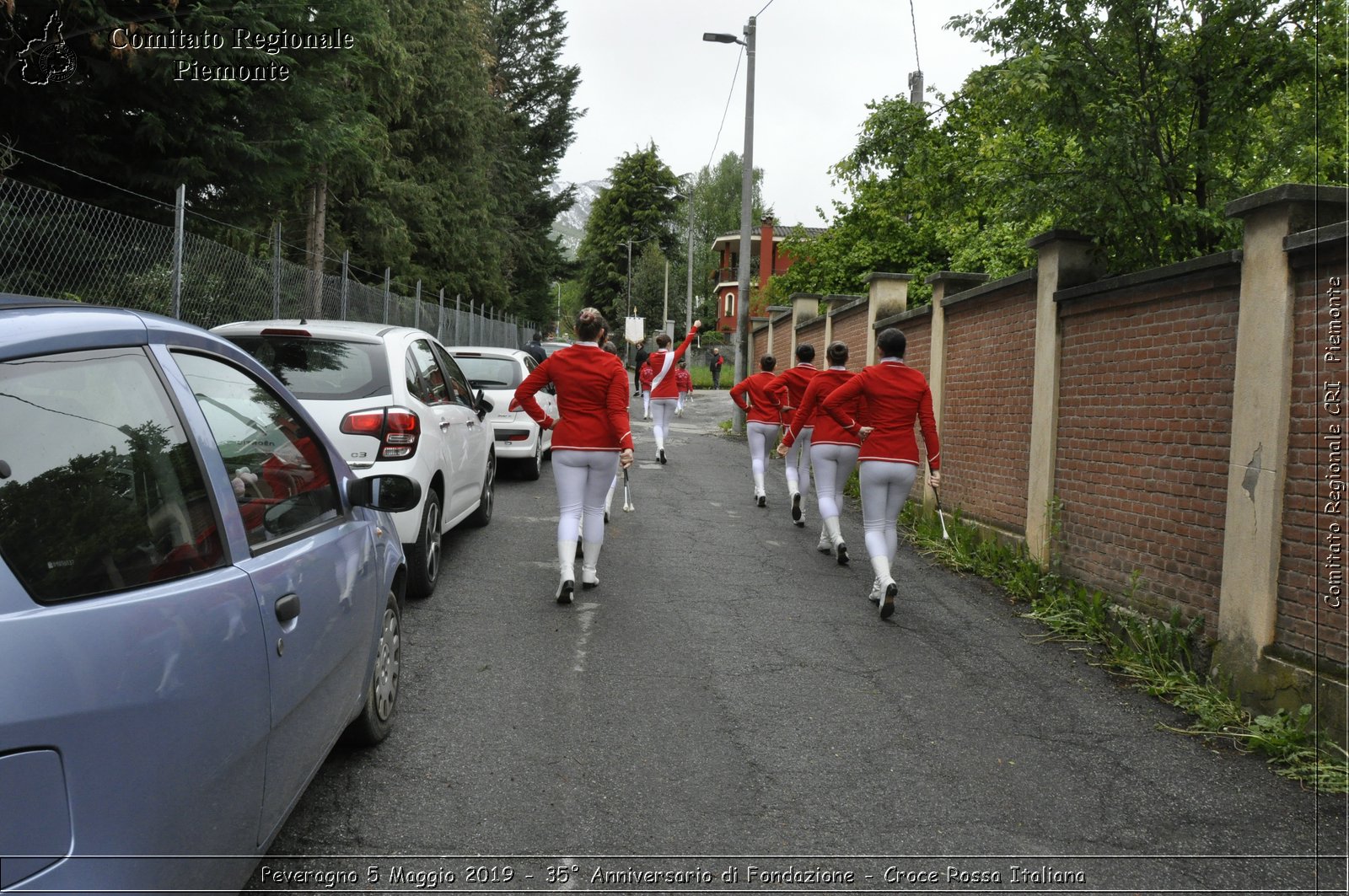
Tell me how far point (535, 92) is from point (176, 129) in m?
41.0

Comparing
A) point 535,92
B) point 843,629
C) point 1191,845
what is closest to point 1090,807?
point 1191,845

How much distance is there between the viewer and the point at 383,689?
4.31 m

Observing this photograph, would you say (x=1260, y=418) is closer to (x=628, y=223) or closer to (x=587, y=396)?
(x=587, y=396)

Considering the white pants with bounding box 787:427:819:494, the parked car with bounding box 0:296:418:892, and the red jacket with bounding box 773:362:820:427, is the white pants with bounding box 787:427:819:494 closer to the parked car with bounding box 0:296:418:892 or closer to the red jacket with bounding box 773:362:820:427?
the red jacket with bounding box 773:362:820:427

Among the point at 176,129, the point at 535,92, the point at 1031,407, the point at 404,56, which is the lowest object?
the point at 1031,407

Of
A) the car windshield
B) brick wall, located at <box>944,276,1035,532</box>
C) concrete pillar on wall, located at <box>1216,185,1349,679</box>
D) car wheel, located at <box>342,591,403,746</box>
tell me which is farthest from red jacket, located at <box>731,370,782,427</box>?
car wheel, located at <box>342,591,403,746</box>

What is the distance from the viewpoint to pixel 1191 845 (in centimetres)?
372

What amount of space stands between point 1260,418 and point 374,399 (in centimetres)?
496

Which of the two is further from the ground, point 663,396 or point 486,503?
point 663,396

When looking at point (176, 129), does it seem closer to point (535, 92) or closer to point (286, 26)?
point (286, 26)

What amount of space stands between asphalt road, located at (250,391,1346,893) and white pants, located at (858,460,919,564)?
483 mm

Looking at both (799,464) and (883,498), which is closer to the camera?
(883,498)

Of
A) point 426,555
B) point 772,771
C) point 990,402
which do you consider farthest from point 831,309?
point 772,771

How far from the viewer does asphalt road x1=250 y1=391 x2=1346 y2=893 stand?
135 inches
